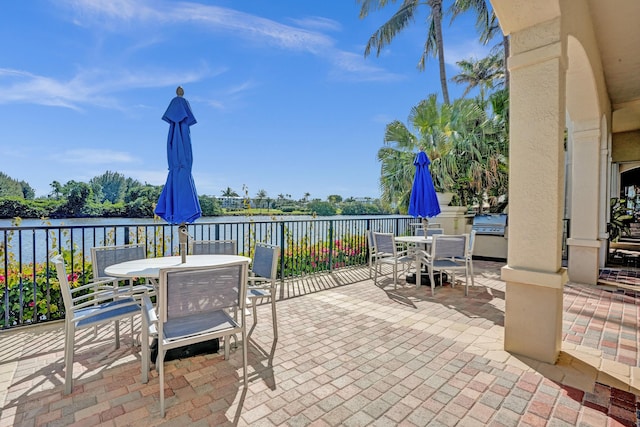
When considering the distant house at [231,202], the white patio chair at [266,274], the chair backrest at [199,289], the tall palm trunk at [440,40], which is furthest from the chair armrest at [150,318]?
the tall palm trunk at [440,40]

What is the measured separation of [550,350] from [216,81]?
485 inches

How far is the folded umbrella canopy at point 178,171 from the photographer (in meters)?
2.67

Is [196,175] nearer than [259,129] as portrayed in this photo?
Yes

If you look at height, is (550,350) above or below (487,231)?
below

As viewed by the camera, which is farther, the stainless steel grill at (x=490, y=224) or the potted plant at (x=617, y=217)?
the potted plant at (x=617, y=217)

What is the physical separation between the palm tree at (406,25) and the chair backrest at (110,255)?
12213mm

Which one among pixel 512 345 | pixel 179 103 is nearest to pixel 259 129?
pixel 179 103

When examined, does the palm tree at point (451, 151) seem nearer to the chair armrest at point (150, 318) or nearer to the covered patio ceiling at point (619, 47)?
the covered patio ceiling at point (619, 47)

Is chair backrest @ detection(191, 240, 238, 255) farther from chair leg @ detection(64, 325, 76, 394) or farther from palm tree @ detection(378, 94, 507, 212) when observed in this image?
palm tree @ detection(378, 94, 507, 212)

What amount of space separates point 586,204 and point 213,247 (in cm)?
585

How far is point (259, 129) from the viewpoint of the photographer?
18.3 meters

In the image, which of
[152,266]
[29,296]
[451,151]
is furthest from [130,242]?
[451,151]

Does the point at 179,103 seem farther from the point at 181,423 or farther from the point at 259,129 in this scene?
the point at 259,129

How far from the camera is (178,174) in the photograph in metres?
2.70
